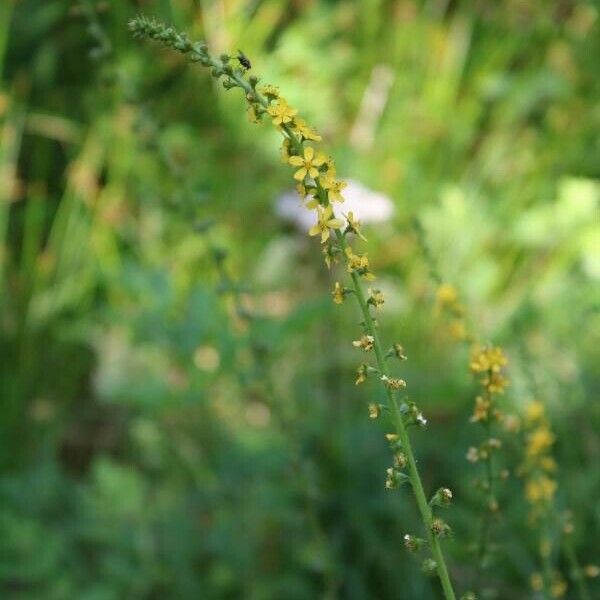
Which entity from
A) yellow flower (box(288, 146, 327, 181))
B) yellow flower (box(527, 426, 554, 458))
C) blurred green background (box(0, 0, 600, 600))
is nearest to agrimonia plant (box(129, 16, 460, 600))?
yellow flower (box(288, 146, 327, 181))

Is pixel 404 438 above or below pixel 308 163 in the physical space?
below

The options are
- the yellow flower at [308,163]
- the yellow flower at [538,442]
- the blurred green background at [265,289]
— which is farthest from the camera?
the blurred green background at [265,289]

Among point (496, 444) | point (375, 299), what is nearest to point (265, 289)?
point (496, 444)

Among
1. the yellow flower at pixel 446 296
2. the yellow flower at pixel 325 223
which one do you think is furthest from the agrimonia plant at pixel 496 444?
the yellow flower at pixel 325 223

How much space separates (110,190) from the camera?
371 cm

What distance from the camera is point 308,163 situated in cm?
96

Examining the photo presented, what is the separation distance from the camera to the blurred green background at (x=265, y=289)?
2215mm

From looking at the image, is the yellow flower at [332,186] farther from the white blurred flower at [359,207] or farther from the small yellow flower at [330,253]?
the white blurred flower at [359,207]

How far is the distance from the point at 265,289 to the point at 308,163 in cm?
235

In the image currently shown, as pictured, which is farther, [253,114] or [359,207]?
[359,207]

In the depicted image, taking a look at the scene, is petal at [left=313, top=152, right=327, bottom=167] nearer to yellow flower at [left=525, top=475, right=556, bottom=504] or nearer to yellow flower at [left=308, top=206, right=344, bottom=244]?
yellow flower at [left=308, top=206, right=344, bottom=244]

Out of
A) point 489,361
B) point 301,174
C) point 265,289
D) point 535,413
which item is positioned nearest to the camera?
point 301,174

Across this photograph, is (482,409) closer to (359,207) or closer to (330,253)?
(330,253)

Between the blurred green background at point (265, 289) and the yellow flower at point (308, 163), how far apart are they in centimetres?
73
